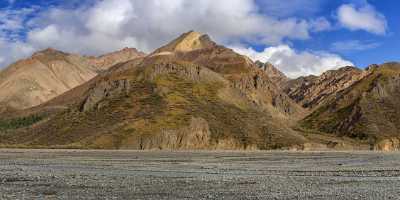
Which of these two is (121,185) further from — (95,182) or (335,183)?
(335,183)

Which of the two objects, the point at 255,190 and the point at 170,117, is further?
the point at 170,117

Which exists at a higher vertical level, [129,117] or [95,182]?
[129,117]

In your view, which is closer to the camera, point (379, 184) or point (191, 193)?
point (191, 193)

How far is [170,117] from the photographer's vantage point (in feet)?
545

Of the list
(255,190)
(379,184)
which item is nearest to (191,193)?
(255,190)

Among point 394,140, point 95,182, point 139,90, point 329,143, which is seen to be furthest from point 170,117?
point 95,182

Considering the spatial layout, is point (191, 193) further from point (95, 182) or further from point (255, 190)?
point (95, 182)

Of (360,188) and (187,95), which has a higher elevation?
(187,95)

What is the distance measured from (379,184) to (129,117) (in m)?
131

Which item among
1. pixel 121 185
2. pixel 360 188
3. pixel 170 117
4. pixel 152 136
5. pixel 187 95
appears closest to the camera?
pixel 360 188

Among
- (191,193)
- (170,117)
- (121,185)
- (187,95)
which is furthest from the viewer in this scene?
(187,95)

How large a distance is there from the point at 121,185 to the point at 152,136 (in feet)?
388

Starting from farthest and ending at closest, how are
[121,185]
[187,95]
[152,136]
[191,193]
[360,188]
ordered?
1. [187,95]
2. [152,136]
3. [121,185]
4. [360,188]
5. [191,193]

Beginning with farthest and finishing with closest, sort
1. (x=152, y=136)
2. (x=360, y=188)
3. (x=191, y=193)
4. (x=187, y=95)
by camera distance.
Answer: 1. (x=187, y=95)
2. (x=152, y=136)
3. (x=360, y=188)
4. (x=191, y=193)
